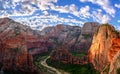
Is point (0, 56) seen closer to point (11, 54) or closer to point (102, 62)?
point (11, 54)

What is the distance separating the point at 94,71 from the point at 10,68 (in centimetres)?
5809

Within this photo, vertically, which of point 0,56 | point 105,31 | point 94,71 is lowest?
point 94,71

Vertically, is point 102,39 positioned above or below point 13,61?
above

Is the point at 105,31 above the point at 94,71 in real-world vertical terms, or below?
above

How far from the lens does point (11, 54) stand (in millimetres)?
188000

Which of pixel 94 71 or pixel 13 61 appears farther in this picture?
pixel 94 71

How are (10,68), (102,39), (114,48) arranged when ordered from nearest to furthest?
(114,48)
(10,68)
(102,39)

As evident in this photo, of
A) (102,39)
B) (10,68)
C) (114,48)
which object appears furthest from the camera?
(102,39)

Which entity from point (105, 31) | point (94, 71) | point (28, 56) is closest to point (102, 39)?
point (105, 31)

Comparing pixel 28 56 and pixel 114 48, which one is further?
pixel 28 56

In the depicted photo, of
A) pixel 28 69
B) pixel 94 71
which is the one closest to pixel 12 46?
pixel 28 69

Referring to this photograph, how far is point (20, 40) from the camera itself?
194m

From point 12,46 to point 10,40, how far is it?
21.1 feet

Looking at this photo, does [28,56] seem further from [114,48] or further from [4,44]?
[114,48]
